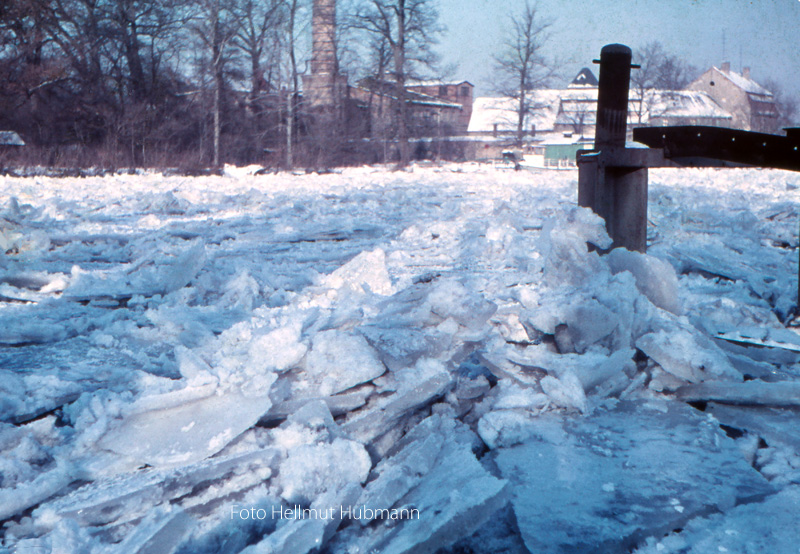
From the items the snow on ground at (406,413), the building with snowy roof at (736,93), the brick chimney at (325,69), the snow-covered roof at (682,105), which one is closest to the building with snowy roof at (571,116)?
the snow-covered roof at (682,105)

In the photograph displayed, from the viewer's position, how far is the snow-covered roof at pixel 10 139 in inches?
755

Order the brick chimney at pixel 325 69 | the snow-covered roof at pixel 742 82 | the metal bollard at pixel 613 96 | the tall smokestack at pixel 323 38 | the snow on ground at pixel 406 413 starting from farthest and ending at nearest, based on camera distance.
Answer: the snow-covered roof at pixel 742 82 → the brick chimney at pixel 325 69 → the tall smokestack at pixel 323 38 → the metal bollard at pixel 613 96 → the snow on ground at pixel 406 413

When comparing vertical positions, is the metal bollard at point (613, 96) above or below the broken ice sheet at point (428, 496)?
above

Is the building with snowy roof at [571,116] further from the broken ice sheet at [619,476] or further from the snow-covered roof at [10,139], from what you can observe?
the broken ice sheet at [619,476]

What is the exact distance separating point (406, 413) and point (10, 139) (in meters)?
22.0

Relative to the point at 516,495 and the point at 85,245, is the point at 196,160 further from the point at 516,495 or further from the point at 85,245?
the point at 516,495

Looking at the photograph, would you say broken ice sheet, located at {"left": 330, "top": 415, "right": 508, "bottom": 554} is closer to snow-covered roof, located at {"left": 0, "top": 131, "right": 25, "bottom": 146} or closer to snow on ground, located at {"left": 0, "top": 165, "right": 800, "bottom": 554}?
snow on ground, located at {"left": 0, "top": 165, "right": 800, "bottom": 554}

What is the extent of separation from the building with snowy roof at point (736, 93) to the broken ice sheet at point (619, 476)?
45.0 meters

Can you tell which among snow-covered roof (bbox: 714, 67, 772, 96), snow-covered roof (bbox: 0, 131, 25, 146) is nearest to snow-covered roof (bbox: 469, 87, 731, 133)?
snow-covered roof (bbox: 714, 67, 772, 96)

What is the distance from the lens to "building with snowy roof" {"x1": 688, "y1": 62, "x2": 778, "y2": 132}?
4240 centimetres

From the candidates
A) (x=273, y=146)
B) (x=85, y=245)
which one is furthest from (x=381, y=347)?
(x=273, y=146)

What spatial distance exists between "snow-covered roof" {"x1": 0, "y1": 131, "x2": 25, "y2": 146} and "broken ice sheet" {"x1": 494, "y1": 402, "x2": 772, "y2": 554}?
21.5 m

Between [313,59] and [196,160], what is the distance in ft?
31.3

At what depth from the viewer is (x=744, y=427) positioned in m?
2.04
